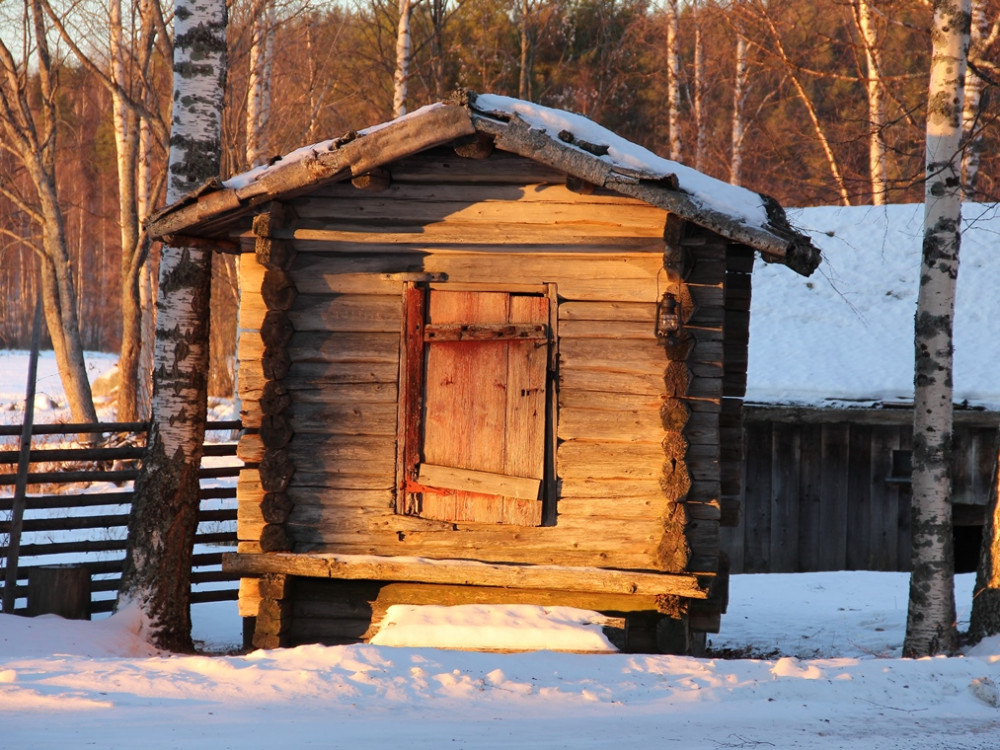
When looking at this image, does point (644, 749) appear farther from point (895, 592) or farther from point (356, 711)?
point (895, 592)

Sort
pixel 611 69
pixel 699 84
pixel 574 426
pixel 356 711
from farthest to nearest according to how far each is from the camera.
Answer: pixel 611 69
pixel 699 84
pixel 574 426
pixel 356 711

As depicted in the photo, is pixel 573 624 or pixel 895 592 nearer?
pixel 573 624

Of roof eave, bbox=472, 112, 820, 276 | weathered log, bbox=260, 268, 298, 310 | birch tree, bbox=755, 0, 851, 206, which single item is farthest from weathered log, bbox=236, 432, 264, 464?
birch tree, bbox=755, 0, 851, 206

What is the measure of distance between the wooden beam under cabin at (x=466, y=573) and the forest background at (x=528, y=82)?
34.2ft

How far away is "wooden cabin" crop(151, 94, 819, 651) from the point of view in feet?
24.3

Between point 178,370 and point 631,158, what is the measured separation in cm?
374

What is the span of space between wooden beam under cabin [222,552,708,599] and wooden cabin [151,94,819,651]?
15 mm

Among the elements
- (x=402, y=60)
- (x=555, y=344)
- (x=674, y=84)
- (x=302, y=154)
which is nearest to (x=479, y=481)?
(x=555, y=344)

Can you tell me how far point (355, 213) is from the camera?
779 centimetres

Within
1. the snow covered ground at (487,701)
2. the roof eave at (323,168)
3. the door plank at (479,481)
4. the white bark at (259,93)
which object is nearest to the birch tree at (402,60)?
the white bark at (259,93)

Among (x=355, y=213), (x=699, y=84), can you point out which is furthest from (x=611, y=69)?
(x=355, y=213)

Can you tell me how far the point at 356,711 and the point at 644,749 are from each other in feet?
4.80

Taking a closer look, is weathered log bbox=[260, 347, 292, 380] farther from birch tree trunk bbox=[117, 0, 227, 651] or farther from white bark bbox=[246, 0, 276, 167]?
white bark bbox=[246, 0, 276, 167]

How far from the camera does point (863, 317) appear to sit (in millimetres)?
13430
